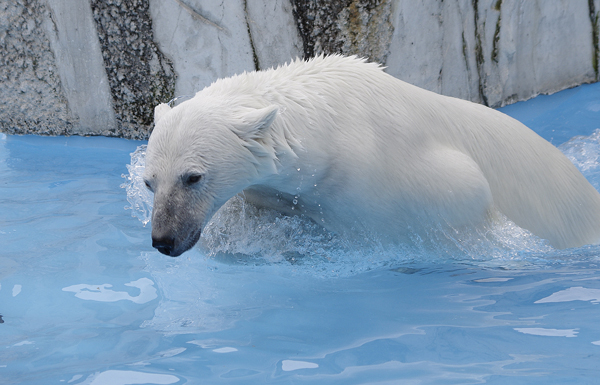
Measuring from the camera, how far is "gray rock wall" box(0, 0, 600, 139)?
5.41m

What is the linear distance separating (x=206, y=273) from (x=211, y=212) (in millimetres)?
609

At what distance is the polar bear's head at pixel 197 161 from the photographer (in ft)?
7.61

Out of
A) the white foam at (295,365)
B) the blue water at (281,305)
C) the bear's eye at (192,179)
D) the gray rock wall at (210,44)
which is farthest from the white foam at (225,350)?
the gray rock wall at (210,44)

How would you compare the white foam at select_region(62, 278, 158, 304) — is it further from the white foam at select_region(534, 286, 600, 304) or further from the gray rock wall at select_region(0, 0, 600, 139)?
the gray rock wall at select_region(0, 0, 600, 139)

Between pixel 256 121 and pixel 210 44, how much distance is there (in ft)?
11.2

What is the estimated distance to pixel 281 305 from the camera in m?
2.56

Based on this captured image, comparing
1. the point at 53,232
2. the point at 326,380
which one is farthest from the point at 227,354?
the point at 53,232

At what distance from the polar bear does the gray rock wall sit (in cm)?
255

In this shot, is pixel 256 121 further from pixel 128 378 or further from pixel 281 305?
pixel 128 378

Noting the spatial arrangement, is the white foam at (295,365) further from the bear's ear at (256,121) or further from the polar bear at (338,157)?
the bear's ear at (256,121)

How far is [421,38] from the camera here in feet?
18.3

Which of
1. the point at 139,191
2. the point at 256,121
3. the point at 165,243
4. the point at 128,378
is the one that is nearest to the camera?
the point at 128,378

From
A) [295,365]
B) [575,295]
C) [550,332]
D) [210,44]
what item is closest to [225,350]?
[295,365]

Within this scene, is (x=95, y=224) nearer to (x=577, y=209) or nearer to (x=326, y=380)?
(x=326, y=380)
